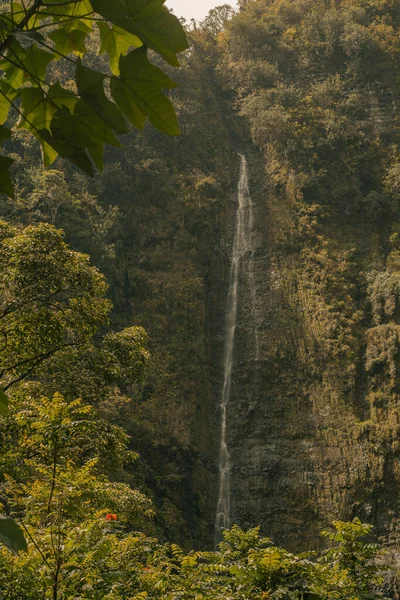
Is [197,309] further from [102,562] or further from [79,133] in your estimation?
[79,133]

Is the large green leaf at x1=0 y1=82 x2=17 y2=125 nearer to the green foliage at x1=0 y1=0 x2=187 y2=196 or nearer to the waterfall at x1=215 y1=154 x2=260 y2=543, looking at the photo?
the green foliage at x1=0 y1=0 x2=187 y2=196

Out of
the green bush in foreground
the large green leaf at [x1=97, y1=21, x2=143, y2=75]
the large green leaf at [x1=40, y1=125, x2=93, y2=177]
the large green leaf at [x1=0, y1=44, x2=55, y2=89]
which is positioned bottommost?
the green bush in foreground

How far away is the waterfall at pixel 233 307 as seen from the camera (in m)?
15.9

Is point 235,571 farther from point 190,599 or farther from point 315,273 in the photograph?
point 315,273

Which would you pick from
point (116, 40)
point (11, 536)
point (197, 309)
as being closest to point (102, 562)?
point (11, 536)

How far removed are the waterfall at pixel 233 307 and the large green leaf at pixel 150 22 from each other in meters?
15.7

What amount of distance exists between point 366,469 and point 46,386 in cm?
1099

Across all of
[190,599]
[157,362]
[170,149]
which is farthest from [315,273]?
[190,599]

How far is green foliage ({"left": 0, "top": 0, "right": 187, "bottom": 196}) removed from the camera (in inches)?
33.7

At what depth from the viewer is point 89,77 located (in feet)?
2.91

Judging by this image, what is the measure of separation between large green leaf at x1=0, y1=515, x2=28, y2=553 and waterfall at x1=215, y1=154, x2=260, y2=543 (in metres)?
15.5

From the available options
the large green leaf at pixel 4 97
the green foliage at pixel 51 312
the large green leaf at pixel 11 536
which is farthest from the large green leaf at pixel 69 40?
the green foliage at pixel 51 312

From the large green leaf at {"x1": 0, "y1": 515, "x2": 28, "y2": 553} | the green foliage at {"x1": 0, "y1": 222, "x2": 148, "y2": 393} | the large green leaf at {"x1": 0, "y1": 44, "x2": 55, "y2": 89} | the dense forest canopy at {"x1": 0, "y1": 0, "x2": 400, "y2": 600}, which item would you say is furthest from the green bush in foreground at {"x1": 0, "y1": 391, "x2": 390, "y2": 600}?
the large green leaf at {"x1": 0, "y1": 44, "x2": 55, "y2": 89}

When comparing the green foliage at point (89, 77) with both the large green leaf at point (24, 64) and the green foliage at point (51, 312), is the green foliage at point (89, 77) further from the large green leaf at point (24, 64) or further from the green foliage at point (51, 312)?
the green foliage at point (51, 312)
